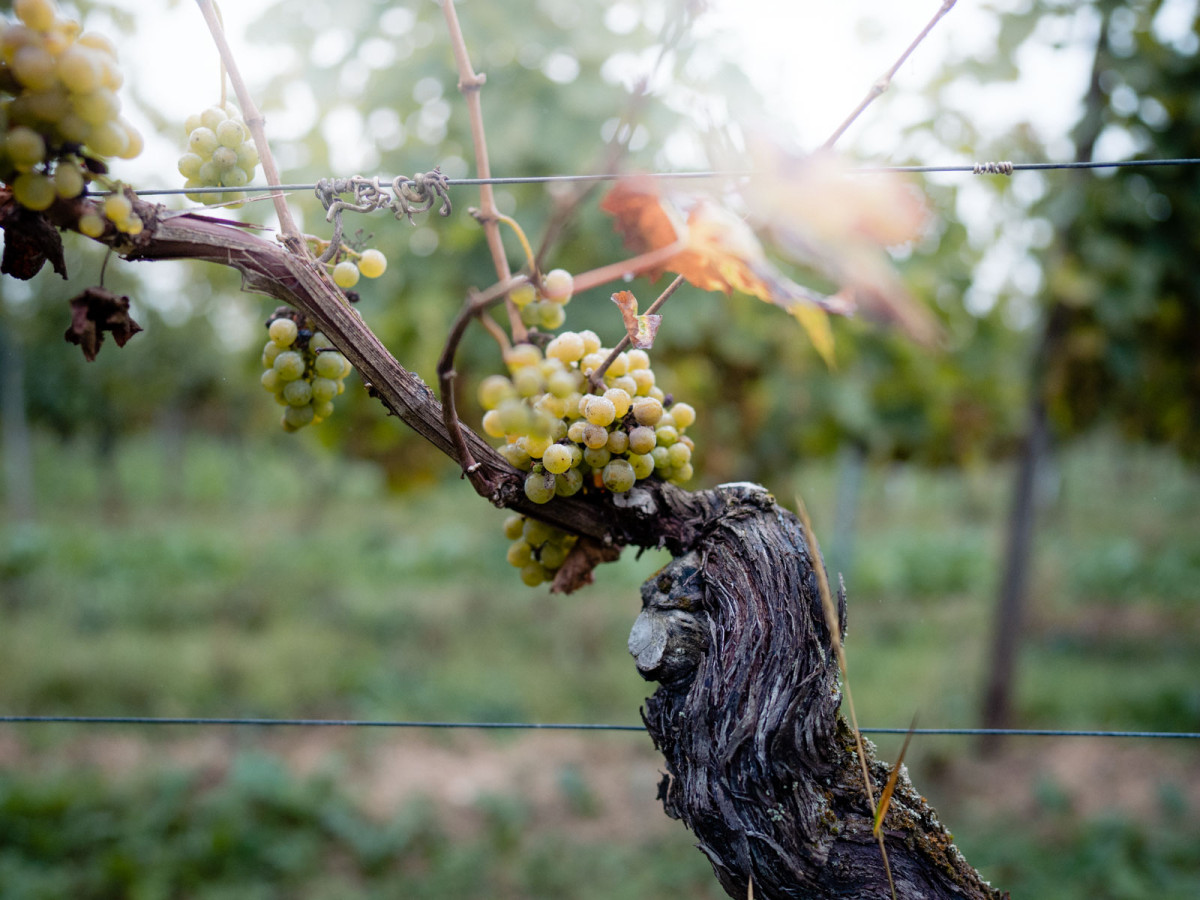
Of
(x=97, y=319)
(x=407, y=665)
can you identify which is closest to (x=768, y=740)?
(x=97, y=319)

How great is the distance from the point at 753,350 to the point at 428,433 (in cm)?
334

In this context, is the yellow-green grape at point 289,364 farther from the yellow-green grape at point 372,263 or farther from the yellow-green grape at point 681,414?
the yellow-green grape at point 681,414

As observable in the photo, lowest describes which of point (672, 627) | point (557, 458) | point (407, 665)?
point (672, 627)

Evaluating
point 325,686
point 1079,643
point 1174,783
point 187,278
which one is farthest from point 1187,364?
point 187,278

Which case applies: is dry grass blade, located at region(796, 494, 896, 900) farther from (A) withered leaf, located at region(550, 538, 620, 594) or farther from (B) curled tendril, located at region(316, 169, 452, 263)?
(B) curled tendril, located at region(316, 169, 452, 263)

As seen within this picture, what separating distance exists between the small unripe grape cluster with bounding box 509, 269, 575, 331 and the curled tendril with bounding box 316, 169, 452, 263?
0.15 m

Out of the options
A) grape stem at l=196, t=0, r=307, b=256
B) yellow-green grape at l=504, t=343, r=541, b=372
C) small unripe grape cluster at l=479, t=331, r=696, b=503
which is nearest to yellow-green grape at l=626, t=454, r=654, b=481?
small unripe grape cluster at l=479, t=331, r=696, b=503

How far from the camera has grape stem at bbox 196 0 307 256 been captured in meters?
0.92

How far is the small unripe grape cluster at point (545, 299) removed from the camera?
2.84 ft

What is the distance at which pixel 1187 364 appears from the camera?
4676mm

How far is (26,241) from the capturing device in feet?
2.98

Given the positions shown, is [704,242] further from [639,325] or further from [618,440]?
[618,440]

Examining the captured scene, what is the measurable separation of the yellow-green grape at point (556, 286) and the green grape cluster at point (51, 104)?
0.46 metres

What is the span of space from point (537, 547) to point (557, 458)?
0.81 ft
